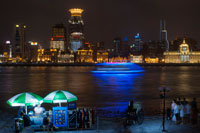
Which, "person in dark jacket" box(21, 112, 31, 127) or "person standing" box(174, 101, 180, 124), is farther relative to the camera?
"person standing" box(174, 101, 180, 124)

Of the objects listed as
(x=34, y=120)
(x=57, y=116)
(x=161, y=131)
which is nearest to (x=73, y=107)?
(x=57, y=116)

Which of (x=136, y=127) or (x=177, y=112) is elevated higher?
(x=177, y=112)

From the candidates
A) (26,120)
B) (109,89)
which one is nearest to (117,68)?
(109,89)

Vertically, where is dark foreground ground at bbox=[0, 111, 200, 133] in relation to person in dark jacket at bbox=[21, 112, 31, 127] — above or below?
below

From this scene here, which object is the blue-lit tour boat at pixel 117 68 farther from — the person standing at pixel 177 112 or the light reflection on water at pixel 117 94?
the person standing at pixel 177 112

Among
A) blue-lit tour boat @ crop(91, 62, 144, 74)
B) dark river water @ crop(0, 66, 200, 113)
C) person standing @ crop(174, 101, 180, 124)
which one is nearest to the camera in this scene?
person standing @ crop(174, 101, 180, 124)

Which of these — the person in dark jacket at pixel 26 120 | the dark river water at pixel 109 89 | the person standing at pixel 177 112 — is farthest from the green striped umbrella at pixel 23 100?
the dark river water at pixel 109 89

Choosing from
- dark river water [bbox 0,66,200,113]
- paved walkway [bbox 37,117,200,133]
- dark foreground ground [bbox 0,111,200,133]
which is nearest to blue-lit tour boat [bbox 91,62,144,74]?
dark river water [bbox 0,66,200,113]

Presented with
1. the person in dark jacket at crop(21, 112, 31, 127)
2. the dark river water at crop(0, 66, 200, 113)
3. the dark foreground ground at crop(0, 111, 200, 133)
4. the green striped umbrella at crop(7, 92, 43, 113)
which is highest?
the green striped umbrella at crop(7, 92, 43, 113)

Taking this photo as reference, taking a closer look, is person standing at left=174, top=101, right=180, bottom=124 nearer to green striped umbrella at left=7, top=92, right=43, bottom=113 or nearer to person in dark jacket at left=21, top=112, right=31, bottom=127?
green striped umbrella at left=7, top=92, right=43, bottom=113

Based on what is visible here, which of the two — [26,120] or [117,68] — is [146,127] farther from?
[117,68]

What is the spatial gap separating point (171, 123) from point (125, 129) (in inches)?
109

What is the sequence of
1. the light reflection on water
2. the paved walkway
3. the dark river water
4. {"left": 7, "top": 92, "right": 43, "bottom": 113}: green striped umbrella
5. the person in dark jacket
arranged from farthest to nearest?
the dark river water → the light reflection on water → {"left": 7, "top": 92, "right": 43, "bottom": 113}: green striped umbrella → the person in dark jacket → the paved walkway

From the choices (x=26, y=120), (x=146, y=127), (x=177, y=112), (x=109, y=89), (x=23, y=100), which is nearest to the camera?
(x=26, y=120)
